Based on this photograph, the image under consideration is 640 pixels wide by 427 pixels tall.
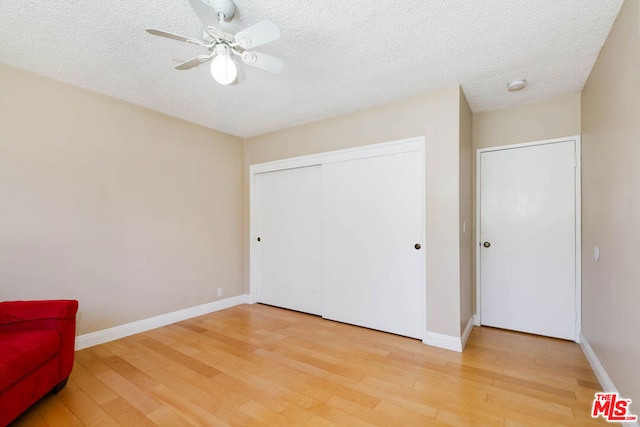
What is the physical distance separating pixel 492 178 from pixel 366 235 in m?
1.56

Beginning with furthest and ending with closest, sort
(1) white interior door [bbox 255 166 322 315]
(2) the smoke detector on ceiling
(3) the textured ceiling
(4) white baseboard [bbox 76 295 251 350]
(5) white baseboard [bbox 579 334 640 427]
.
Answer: (1) white interior door [bbox 255 166 322 315] → (4) white baseboard [bbox 76 295 251 350] → (2) the smoke detector on ceiling → (5) white baseboard [bbox 579 334 640 427] → (3) the textured ceiling

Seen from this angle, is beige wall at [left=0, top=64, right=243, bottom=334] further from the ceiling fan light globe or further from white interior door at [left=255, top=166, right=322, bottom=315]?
the ceiling fan light globe

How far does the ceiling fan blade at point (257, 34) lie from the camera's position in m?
1.55

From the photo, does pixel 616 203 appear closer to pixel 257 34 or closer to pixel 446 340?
pixel 446 340

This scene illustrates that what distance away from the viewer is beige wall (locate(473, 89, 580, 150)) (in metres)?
2.87

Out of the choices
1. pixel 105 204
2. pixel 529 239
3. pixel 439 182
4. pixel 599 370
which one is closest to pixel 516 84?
pixel 439 182

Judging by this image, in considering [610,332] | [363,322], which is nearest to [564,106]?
[610,332]

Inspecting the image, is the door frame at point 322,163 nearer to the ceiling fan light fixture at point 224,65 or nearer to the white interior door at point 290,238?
the white interior door at point 290,238

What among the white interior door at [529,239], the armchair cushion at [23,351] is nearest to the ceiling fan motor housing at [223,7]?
the armchair cushion at [23,351]

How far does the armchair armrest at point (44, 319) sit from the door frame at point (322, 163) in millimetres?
2332

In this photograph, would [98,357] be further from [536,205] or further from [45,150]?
[536,205]

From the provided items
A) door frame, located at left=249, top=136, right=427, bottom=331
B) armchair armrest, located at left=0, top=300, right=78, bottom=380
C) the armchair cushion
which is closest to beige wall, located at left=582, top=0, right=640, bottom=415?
door frame, located at left=249, top=136, right=427, bottom=331

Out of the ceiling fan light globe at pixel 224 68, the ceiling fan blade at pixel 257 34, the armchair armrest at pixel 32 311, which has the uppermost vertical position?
the ceiling fan blade at pixel 257 34

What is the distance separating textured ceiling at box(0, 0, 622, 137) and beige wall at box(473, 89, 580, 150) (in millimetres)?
136
